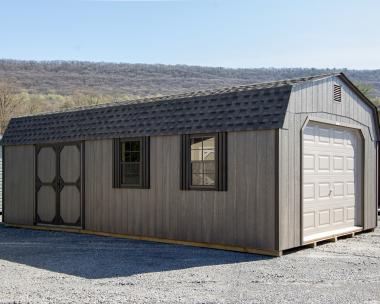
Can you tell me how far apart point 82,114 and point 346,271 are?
6.78 m

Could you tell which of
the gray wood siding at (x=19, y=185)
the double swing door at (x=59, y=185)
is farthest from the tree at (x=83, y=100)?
the double swing door at (x=59, y=185)

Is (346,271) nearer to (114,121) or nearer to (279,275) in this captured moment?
(279,275)

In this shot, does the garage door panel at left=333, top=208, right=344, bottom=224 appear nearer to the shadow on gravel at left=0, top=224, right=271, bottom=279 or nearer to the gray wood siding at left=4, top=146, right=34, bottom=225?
the shadow on gravel at left=0, top=224, right=271, bottom=279

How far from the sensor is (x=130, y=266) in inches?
305

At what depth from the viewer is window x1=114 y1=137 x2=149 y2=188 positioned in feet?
34.3

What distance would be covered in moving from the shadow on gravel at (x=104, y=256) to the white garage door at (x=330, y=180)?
1.66 m

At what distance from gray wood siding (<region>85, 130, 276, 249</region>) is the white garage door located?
1034 mm

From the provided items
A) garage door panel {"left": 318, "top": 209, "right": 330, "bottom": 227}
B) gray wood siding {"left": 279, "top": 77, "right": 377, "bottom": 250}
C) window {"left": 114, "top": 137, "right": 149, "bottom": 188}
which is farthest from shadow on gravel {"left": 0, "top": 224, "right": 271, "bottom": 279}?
garage door panel {"left": 318, "top": 209, "right": 330, "bottom": 227}

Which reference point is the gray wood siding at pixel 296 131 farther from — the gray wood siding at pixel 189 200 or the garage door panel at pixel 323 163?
the garage door panel at pixel 323 163

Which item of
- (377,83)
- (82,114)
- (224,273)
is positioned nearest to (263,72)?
(377,83)

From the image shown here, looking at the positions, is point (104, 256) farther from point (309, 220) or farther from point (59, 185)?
point (59, 185)

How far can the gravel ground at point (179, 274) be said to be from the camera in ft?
19.5

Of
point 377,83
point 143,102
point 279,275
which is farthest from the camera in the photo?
point 377,83

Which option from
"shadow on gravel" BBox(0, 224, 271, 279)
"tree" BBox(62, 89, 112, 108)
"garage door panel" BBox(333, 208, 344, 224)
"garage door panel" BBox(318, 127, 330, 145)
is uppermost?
"tree" BBox(62, 89, 112, 108)
